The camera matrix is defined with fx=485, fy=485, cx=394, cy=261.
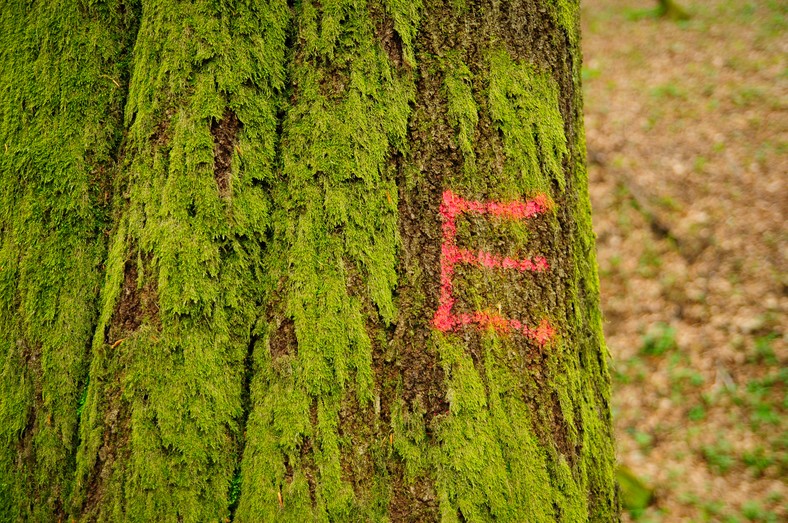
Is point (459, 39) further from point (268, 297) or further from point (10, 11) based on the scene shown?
point (10, 11)

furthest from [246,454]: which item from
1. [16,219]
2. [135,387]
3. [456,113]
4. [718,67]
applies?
[718,67]

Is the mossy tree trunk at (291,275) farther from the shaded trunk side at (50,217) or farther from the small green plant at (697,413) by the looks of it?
the small green plant at (697,413)

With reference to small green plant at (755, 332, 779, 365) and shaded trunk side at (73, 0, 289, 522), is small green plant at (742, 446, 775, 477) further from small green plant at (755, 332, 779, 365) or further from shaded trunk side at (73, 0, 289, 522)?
shaded trunk side at (73, 0, 289, 522)

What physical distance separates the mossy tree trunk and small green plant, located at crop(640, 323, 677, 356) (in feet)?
13.0

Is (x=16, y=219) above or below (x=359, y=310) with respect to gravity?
above

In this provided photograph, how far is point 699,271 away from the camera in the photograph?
5410 millimetres

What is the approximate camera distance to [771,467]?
3.73 meters

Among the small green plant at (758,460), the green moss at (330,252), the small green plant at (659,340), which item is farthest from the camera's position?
the small green plant at (659,340)

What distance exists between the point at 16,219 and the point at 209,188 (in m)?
0.67

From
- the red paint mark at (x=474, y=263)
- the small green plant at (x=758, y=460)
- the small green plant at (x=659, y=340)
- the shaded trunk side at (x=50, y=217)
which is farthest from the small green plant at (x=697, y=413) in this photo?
the shaded trunk side at (x=50, y=217)

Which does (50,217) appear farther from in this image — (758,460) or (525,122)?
(758,460)

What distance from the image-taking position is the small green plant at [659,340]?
194 inches

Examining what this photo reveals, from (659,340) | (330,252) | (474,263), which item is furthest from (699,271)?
(330,252)

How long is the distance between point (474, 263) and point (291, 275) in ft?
1.77
